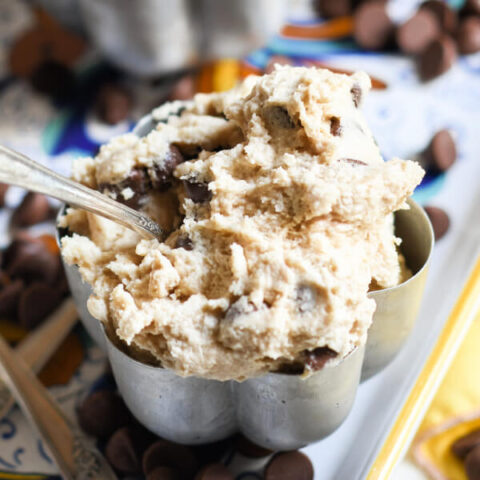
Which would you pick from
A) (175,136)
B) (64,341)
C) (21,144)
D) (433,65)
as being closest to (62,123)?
(21,144)

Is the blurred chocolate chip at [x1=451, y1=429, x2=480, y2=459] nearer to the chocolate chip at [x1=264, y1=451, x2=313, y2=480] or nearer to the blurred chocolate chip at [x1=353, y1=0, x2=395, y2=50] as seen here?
the chocolate chip at [x1=264, y1=451, x2=313, y2=480]

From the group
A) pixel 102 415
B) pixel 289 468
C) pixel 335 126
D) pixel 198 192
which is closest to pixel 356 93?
pixel 335 126

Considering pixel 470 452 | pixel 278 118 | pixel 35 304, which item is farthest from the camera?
pixel 35 304

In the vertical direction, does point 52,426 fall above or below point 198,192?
below

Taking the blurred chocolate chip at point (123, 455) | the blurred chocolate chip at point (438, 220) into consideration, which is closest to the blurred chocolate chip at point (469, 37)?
the blurred chocolate chip at point (438, 220)

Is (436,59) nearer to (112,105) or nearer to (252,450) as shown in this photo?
(112,105)

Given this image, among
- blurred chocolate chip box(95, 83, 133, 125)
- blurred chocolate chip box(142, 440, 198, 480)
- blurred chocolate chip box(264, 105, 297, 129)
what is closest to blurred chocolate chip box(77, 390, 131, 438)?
blurred chocolate chip box(142, 440, 198, 480)

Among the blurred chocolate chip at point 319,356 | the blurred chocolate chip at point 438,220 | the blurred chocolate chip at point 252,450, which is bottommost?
the blurred chocolate chip at point 252,450

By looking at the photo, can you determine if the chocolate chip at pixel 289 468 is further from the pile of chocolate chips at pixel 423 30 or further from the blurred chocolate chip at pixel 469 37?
the blurred chocolate chip at pixel 469 37
